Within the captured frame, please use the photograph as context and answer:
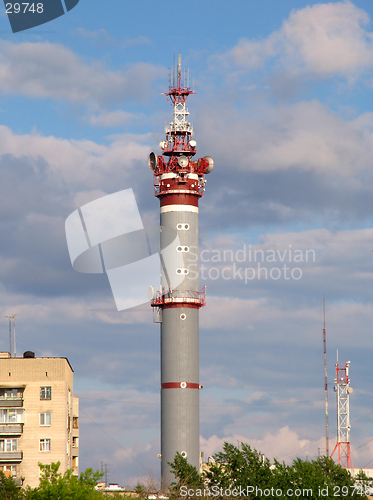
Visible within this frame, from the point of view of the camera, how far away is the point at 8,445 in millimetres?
109562

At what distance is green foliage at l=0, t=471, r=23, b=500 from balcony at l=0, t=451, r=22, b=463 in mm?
6655

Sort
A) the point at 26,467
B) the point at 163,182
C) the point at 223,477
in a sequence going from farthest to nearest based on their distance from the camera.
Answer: the point at 163,182
the point at 26,467
the point at 223,477

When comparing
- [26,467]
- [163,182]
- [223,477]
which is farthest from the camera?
[163,182]

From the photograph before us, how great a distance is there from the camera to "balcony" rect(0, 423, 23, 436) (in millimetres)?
109625

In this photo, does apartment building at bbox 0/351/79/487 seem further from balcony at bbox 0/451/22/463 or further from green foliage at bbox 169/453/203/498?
green foliage at bbox 169/453/203/498

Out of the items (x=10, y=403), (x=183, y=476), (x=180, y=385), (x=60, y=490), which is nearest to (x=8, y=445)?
(x=10, y=403)

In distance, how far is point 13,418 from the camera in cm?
11031

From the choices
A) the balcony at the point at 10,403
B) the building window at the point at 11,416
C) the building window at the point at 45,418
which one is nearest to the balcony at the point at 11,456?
the building window at the point at 11,416

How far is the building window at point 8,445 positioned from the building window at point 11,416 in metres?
2.03

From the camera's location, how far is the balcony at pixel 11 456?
356 ft

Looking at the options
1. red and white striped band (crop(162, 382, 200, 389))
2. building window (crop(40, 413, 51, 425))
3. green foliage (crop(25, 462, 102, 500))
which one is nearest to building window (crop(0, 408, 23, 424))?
building window (crop(40, 413, 51, 425))

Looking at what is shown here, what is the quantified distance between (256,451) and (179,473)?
8120mm

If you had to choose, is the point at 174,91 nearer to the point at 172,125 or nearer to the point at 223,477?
the point at 172,125

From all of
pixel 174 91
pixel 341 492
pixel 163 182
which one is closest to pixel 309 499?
pixel 341 492
